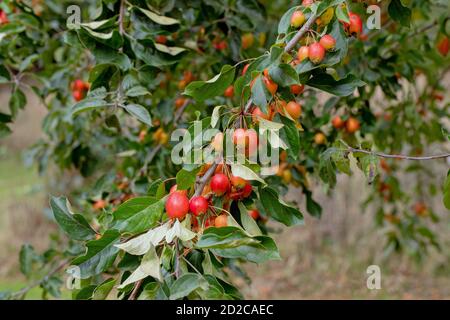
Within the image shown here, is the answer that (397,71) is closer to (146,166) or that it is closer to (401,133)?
(401,133)

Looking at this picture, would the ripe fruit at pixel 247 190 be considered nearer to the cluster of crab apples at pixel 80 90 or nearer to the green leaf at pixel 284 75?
the green leaf at pixel 284 75

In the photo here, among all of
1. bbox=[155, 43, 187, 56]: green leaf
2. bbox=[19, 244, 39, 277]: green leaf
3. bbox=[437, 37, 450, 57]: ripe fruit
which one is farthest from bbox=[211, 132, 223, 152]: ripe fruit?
bbox=[437, 37, 450, 57]: ripe fruit

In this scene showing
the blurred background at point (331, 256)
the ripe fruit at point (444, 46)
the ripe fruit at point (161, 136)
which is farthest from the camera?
the blurred background at point (331, 256)

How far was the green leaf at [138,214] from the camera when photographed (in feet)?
3.37

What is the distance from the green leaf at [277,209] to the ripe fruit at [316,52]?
0.25 m

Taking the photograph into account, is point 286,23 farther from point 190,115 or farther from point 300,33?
point 190,115

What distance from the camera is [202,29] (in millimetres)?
1889

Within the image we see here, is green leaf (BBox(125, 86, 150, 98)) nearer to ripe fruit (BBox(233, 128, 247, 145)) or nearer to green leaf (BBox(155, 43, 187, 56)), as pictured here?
Result: green leaf (BBox(155, 43, 187, 56))

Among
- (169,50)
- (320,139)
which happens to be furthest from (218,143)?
(320,139)

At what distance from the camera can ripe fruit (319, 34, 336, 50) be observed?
41.1 inches

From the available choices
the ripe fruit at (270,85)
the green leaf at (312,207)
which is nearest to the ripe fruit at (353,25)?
the ripe fruit at (270,85)

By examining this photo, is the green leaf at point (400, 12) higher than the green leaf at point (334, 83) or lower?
higher

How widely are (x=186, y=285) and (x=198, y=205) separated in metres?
0.14

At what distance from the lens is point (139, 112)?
1278 millimetres
